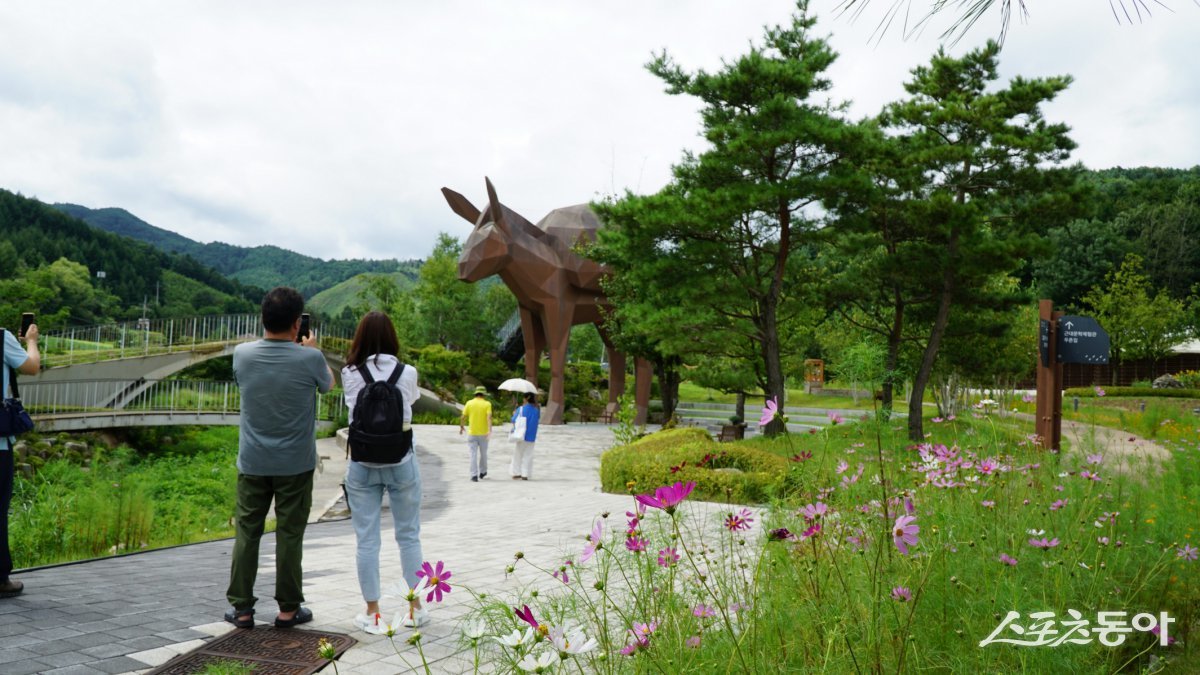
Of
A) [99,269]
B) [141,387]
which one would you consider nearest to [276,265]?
[99,269]

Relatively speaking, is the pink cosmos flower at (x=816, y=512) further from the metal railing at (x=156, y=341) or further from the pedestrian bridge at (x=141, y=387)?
the metal railing at (x=156, y=341)

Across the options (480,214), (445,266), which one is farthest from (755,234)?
(445,266)

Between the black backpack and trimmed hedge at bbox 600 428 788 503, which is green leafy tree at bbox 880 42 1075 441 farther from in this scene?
the black backpack

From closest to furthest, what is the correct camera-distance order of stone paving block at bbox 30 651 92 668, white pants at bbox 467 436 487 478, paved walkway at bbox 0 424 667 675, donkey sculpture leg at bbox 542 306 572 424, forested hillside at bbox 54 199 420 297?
stone paving block at bbox 30 651 92 668 → paved walkway at bbox 0 424 667 675 → white pants at bbox 467 436 487 478 → donkey sculpture leg at bbox 542 306 572 424 → forested hillside at bbox 54 199 420 297

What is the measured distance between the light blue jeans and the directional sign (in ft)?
21.2

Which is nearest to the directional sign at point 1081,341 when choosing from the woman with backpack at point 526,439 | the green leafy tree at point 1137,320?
the woman with backpack at point 526,439

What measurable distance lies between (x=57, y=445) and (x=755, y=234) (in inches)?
610

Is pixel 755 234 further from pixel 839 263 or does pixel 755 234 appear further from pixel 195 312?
pixel 195 312

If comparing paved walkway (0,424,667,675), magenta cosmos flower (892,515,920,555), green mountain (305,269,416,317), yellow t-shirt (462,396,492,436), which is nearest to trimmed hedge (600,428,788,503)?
paved walkway (0,424,667,675)

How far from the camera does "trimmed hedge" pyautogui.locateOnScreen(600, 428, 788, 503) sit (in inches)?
344

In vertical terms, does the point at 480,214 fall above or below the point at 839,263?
above

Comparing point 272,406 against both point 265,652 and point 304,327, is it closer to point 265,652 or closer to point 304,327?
point 304,327

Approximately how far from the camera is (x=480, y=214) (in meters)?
20.6

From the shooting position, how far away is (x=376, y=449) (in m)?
3.50
